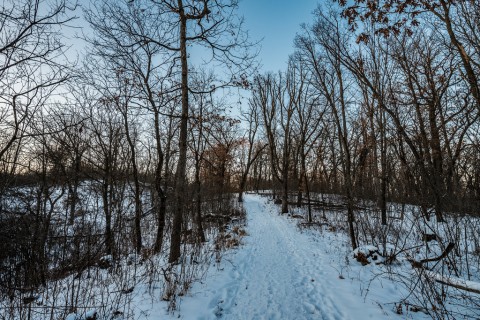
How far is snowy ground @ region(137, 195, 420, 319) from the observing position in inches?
148

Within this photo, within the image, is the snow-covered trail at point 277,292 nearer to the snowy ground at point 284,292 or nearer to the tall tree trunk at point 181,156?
the snowy ground at point 284,292

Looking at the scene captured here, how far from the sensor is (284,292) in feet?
15.3

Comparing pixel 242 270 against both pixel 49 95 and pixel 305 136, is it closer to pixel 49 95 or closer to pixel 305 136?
pixel 49 95

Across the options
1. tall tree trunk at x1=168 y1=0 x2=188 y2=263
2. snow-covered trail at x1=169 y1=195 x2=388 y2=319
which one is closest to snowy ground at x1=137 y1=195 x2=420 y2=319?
snow-covered trail at x1=169 y1=195 x2=388 y2=319

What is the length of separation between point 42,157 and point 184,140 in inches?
191

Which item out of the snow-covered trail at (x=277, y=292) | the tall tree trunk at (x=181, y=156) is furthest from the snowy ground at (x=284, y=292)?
the tall tree trunk at (x=181, y=156)

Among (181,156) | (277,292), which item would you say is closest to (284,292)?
(277,292)

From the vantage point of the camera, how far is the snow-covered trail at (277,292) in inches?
150

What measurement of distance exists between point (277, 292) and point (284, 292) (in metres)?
0.15

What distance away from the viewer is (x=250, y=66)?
244 inches

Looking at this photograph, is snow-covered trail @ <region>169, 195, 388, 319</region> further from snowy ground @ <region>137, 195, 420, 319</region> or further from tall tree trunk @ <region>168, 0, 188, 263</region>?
tall tree trunk @ <region>168, 0, 188, 263</region>

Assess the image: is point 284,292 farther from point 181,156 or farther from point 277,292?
point 181,156

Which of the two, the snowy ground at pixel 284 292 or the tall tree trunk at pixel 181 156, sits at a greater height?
the tall tree trunk at pixel 181 156

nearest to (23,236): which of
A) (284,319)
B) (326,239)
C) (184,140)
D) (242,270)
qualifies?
(184,140)
